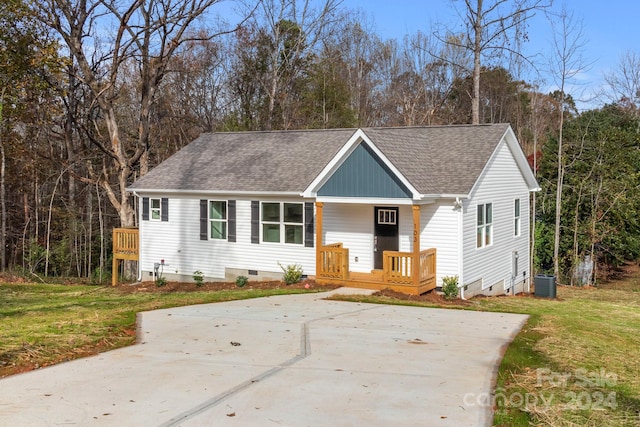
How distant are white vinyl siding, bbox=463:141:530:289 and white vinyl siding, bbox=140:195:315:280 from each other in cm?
460

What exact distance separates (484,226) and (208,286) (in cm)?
861

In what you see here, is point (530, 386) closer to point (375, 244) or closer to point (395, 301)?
point (395, 301)

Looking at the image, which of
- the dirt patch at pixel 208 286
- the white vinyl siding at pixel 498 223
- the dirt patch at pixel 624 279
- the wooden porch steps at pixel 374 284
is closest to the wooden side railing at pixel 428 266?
the wooden porch steps at pixel 374 284

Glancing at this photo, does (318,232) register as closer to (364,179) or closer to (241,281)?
(364,179)

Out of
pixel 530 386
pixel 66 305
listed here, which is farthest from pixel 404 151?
pixel 530 386

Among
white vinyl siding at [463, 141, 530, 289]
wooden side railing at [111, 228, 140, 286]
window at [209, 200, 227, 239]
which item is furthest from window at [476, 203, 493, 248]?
wooden side railing at [111, 228, 140, 286]

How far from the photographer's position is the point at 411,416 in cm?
609

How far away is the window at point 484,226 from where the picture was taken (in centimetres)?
1775

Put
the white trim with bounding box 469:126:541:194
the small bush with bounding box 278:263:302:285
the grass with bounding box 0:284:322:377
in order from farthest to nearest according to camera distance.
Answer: the small bush with bounding box 278:263:302:285 < the white trim with bounding box 469:126:541:194 < the grass with bounding box 0:284:322:377

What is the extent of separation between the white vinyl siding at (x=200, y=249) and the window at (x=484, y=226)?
191 inches

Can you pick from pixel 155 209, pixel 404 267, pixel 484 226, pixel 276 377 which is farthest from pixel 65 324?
pixel 484 226

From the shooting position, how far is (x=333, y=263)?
17094mm

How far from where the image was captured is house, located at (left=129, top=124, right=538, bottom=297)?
1628cm

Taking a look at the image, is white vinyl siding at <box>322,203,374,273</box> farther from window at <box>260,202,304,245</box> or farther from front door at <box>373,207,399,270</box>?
window at <box>260,202,304,245</box>
